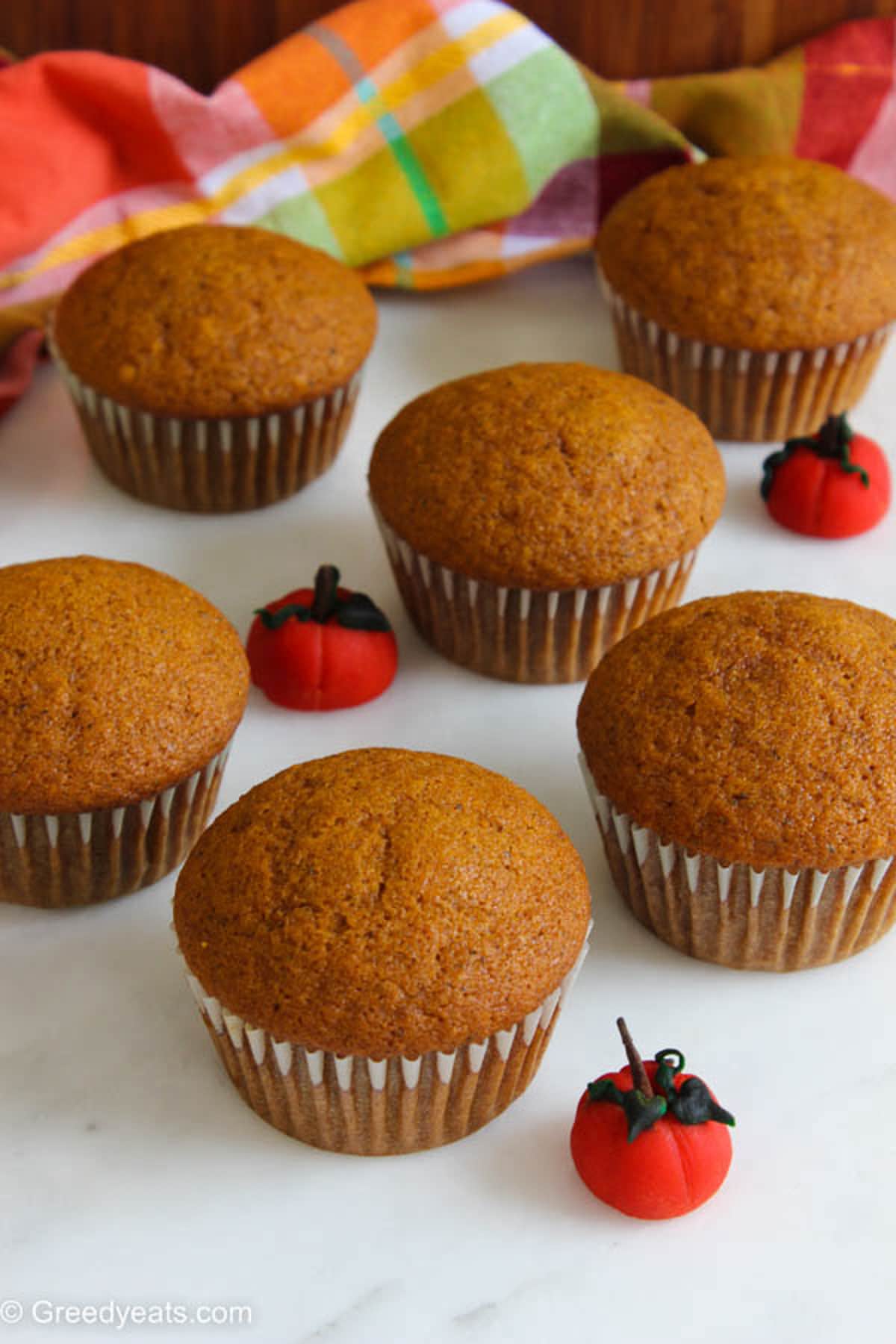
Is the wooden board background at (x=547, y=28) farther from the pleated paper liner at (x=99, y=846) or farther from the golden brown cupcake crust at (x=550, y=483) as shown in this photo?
the pleated paper liner at (x=99, y=846)

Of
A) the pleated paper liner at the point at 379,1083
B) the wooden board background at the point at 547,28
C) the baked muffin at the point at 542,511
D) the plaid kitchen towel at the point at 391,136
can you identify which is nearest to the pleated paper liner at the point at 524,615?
the baked muffin at the point at 542,511

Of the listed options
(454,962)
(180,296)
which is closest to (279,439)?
(180,296)

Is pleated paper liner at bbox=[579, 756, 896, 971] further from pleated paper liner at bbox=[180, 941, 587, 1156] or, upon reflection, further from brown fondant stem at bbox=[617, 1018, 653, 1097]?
brown fondant stem at bbox=[617, 1018, 653, 1097]

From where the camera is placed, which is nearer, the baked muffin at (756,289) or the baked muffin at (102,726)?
the baked muffin at (102,726)

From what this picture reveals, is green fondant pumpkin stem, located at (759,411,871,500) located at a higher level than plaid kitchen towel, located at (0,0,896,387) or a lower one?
lower

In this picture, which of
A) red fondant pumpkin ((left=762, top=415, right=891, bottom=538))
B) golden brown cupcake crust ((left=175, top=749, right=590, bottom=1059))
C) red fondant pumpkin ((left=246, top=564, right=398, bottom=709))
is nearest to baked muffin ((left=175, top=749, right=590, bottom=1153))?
golden brown cupcake crust ((left=175, top=749, right=590, bottom=1059))

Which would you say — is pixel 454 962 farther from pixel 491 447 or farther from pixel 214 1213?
pixel 491 447

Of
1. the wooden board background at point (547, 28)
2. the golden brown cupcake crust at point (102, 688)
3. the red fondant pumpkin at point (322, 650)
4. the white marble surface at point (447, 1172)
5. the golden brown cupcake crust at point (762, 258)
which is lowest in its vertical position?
the white marble surface at point (447, 1172)
